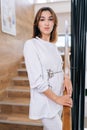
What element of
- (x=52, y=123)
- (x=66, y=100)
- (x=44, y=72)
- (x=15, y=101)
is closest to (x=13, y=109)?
(x=15, y=101)

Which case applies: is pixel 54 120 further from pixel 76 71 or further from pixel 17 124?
pixel 17 124

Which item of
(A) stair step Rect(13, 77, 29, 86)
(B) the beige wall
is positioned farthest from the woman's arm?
(A) stair step Rect(13, 77, 29, 86)

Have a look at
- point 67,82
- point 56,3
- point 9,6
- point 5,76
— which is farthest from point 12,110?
point 56,3

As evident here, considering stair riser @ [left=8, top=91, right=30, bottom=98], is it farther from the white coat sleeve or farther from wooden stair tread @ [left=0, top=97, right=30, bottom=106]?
the white coat sleeve

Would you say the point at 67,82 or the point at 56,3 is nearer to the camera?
the point at 67,82

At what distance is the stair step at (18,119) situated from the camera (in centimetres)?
266

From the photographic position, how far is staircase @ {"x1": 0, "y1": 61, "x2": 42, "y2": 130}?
2.68 m

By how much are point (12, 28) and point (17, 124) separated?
198 centimetres

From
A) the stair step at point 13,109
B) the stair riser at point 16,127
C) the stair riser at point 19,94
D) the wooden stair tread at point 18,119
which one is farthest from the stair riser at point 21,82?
the stair riser at point 16,127

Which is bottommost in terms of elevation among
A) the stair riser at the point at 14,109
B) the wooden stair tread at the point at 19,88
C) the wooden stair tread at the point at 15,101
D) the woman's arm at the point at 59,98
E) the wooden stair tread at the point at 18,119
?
the wooden stair tread at the point at 18,119

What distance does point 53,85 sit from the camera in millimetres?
1079

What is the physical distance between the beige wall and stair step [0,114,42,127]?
591 mm

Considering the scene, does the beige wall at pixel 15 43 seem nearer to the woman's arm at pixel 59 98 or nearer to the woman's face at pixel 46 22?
the woman's face at pixel 46 22

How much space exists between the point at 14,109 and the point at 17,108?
57 millimetres
